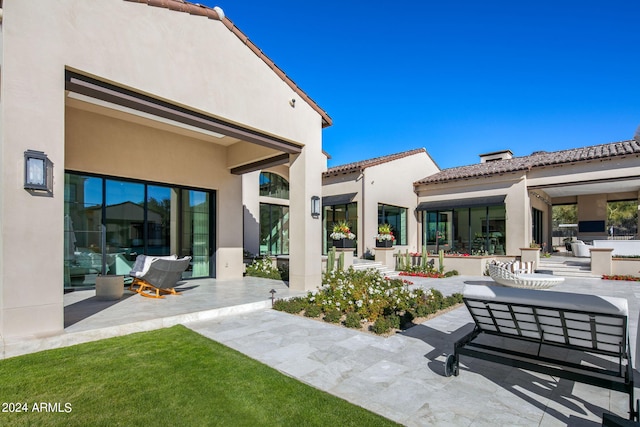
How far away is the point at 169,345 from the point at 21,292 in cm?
217

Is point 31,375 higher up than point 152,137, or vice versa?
point 152,137

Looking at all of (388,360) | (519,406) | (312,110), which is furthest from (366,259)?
(519,406)

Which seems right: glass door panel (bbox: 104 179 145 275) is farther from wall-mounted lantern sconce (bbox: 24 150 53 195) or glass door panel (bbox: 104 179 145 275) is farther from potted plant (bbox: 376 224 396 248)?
potted plant (bbox: 376 224 396 248)

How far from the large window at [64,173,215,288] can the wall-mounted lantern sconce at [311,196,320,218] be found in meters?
4.17

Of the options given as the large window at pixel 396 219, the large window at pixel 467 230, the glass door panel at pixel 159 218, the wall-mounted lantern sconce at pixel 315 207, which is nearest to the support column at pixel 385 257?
the large window at pixel 396 219

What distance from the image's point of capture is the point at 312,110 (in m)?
9.88

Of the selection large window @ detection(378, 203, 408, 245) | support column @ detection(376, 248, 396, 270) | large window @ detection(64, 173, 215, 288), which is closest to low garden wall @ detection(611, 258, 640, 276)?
support column @ detection(376, 248, 396, 270)

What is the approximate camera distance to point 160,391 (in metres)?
3.65

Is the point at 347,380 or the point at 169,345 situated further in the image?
the point at 169,345

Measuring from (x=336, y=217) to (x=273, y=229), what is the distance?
11.1 feet

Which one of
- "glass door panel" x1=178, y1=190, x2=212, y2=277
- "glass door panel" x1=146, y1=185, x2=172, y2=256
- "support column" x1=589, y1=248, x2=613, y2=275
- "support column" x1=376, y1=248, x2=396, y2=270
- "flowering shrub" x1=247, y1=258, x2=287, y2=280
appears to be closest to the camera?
"glass door panel" x1=146, y1=185, x2=172, y2=256

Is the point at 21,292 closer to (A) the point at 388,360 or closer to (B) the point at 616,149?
(A) the point at 388,360

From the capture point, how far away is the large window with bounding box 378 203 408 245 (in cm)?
1711

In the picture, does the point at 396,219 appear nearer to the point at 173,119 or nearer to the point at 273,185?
the point at 273,185
